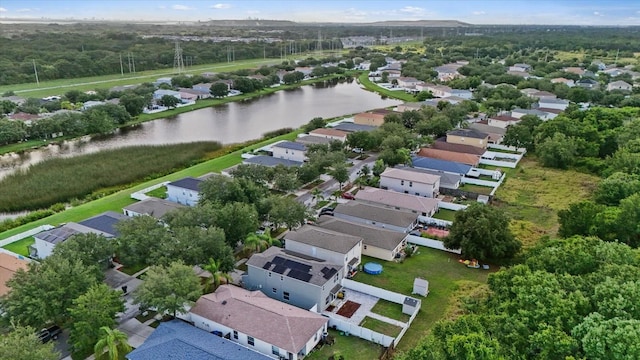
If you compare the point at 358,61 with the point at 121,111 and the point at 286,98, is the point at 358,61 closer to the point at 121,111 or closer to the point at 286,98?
the point at 286,98

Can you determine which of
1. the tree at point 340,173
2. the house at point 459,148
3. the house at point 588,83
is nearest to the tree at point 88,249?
the tree at point 340,173

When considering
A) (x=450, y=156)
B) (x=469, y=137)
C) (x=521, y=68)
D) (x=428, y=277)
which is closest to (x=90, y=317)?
(x=428, y=277)

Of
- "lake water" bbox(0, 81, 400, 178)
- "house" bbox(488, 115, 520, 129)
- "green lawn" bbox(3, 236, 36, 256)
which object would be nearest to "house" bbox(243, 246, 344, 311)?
"green lawn" bbox(3, 236, 36, 256)

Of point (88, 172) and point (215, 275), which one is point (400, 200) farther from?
point (88, 172)

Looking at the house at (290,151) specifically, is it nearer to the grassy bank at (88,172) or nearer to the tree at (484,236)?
the grassy bank at (88,172)

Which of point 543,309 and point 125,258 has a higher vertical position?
point 543,309

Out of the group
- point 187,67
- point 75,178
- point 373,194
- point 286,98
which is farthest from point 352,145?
point 187,67
